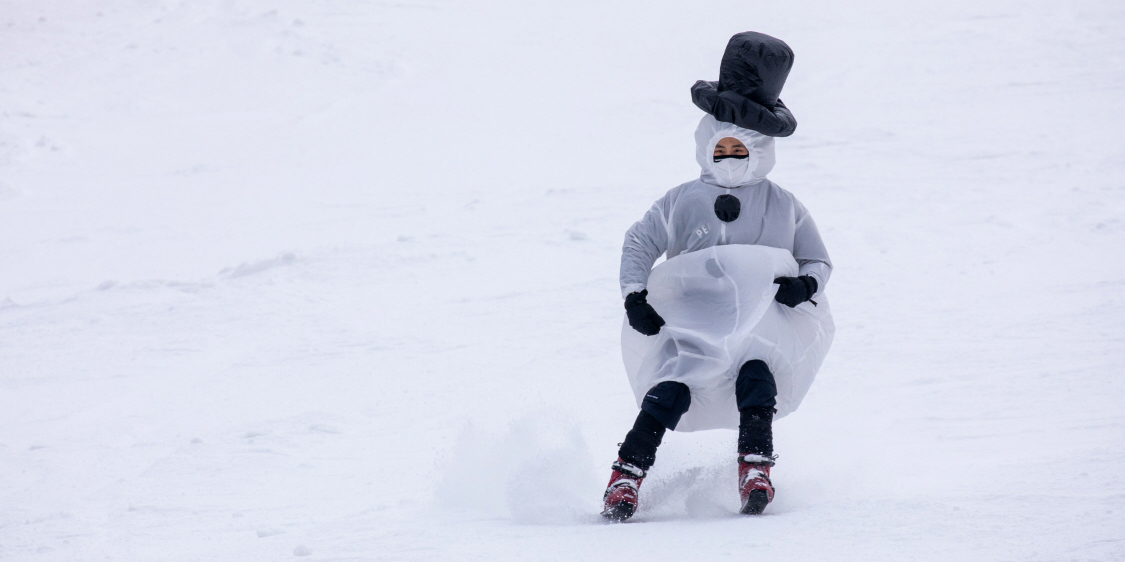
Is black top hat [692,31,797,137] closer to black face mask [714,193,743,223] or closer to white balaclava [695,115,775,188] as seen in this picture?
white balaclava [695,115,775,188]

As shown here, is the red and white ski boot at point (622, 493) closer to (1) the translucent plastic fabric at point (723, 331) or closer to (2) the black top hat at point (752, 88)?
(1) the translucent plastic fabric at point (723, 331)

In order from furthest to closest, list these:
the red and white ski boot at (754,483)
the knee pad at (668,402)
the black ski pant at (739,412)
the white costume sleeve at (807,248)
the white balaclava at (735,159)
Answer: the white costume sleeve at (807,248)
the white balaclava at (735,159)
the knee pad at (668,402)
the black ski pant at (739,412)
the red and white ski boot at (754,483)

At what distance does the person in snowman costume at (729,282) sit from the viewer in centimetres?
323

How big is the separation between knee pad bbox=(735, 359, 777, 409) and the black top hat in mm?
753

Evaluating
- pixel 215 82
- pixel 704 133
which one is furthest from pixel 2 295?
pixel 215 82

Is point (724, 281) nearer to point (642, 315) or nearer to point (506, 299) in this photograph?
point (642, 315)

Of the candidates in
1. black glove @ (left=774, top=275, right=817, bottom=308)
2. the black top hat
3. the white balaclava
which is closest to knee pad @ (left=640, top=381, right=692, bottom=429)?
black glove @ (left=774, top=275, right=817, bottom=308)

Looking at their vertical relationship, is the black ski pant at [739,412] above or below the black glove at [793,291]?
below

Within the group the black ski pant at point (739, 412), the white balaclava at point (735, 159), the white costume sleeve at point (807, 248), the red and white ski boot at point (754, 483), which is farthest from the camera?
the white costume sleeve at point (807, 248)

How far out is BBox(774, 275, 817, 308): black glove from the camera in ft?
10.8

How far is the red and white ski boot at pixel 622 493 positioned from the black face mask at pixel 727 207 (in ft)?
2.84

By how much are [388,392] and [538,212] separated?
3.52 meters

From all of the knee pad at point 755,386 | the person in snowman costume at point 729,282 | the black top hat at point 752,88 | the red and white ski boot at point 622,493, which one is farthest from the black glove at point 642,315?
the black top hat at point 752,88

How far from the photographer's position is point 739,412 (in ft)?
10.6
